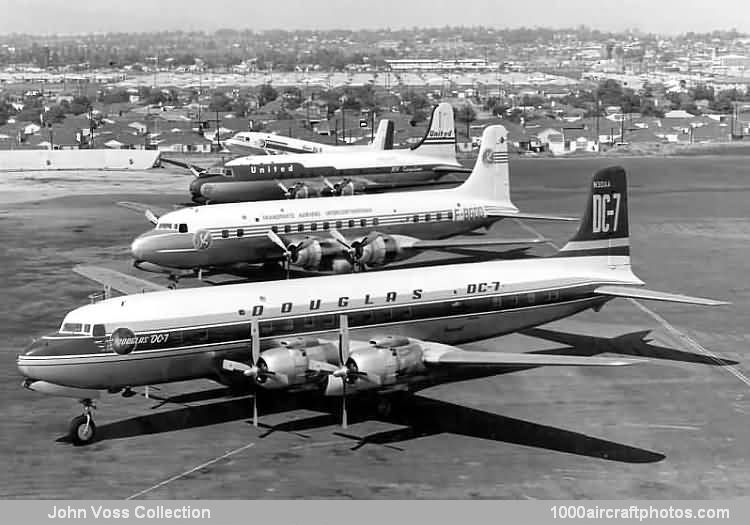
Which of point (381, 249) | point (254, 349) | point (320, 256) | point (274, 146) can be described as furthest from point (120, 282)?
point (274, 146)

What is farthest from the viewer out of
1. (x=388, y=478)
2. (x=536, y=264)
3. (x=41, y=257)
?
(x=41, y=257)

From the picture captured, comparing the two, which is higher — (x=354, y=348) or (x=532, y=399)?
(x=354, y=348)

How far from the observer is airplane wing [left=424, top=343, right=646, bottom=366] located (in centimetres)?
2650

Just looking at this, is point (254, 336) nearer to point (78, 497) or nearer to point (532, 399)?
point (78, 497)

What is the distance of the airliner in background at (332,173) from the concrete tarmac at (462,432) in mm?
19729

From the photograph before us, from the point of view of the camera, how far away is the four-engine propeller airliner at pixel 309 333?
26656 millimetres

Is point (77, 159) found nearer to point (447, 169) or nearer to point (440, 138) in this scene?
point (440, 138)

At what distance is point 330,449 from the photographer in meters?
27.0

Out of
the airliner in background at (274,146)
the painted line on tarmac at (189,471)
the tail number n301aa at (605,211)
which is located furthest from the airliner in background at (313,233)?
the airliner in background at (274,146)

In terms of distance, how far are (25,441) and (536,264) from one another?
16445 mm

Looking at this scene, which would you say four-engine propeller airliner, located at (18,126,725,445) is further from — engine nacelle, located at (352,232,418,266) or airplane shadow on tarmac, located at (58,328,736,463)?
engine nacelle, located at (352,232,418,266)

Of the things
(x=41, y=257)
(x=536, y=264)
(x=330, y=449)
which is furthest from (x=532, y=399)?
(x=41, y=257)

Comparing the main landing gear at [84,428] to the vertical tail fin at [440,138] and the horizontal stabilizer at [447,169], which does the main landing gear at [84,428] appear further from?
the vertical tail fin at [440,138]
